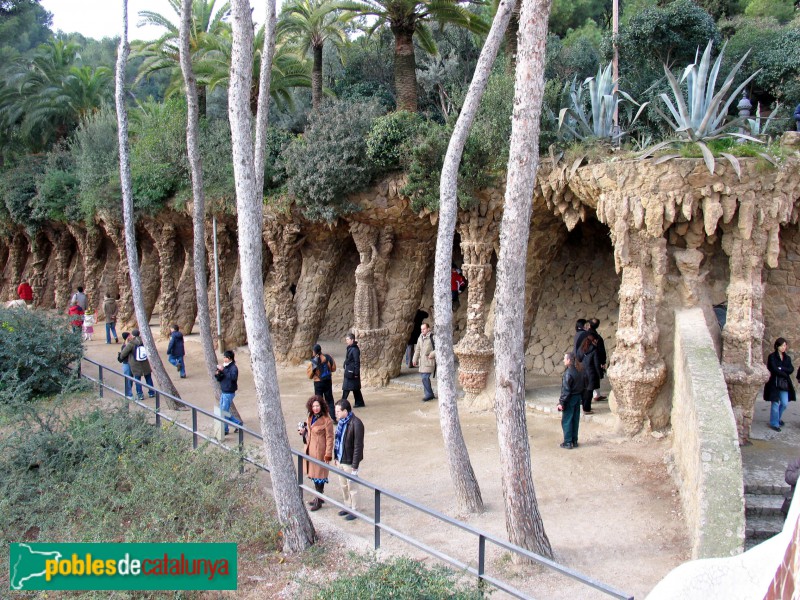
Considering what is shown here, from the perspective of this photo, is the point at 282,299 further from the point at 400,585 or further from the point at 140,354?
the point at 400,585

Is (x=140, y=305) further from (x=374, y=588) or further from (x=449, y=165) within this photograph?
(x=374, y=588)

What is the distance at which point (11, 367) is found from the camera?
12.4 m

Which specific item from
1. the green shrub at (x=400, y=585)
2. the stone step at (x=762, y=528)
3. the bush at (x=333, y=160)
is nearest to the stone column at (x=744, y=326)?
the stone step at (x=762, y=528)

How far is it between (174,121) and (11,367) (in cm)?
886

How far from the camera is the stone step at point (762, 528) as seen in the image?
7668 millimetres

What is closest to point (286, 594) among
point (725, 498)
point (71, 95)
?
point (725, 498)

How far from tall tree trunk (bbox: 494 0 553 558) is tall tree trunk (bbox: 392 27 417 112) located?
26.1ft

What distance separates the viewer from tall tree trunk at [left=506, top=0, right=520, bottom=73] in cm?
1354

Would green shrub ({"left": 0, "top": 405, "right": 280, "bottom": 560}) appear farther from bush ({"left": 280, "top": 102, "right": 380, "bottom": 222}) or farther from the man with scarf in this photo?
bush ({"left": 280, "top": 102, "right": 380, "bottom": 222})

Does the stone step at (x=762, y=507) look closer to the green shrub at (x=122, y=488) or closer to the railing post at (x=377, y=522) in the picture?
the railing post at (x=377, y=522)

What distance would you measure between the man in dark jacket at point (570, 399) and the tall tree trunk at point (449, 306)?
78.4 inches

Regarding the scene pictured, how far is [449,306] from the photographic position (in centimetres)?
866

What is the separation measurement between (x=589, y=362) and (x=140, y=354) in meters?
8.08

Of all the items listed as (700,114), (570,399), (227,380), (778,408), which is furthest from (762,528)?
(227,380)
